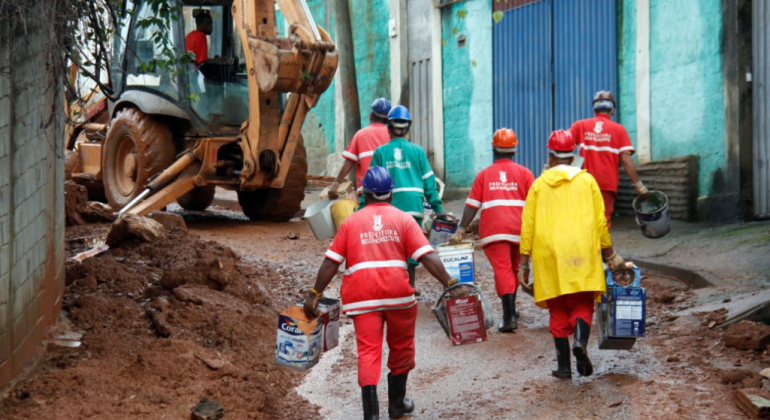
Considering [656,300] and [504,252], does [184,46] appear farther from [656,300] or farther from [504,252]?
[656,300]

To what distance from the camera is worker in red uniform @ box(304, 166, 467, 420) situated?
5035 mm

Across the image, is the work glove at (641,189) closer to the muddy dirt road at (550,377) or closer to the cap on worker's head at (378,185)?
the muddy dirt road at (550,377)

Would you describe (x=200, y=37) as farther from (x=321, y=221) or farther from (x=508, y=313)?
(x=508, y=313)

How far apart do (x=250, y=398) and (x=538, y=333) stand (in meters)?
2.41

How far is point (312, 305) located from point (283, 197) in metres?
7.38

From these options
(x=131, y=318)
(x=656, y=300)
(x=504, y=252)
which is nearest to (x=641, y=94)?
(x=656, y=300)

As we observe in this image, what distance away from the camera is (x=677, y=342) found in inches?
249

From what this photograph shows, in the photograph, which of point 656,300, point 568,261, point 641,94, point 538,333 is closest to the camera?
point 568,261

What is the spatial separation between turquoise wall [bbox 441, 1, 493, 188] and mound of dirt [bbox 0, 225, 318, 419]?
724 centimetres

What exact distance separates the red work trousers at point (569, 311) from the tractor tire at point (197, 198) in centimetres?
901

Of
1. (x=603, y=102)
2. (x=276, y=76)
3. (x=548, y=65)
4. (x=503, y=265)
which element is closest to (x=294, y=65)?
(x=276, y=76)

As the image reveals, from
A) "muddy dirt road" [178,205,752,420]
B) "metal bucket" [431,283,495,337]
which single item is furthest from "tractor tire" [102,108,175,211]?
"metal bucket" [431,283,495,337]

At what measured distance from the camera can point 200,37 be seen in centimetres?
1144

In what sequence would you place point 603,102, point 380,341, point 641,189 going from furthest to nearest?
1. point 603,102
2. point 641,189
3. point 380,341
